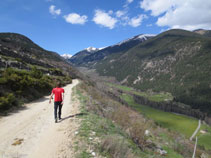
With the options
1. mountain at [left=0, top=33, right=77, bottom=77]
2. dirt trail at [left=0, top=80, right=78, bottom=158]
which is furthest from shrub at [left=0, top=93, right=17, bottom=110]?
mountain at [left=0, top=33, right=77, bottom=77]

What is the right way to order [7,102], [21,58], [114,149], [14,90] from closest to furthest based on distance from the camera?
1. [114,149]
2. [7,102]
3. [14,90]
4. [21,58]

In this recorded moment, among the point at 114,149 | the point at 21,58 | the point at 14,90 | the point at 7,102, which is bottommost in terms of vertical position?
the point at 114,149

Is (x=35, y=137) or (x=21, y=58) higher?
(x=21, y=58)

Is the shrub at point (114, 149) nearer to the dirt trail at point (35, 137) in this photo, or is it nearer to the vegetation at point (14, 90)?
the dirt trail at point (35, 137)

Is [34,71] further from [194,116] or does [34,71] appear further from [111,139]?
[194,116]

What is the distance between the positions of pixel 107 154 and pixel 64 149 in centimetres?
182

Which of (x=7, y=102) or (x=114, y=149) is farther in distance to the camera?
A: (x=7, y=102)

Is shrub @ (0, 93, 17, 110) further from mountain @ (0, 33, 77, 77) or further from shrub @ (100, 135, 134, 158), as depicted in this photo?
mountain @ (0, 33, 77, 77)

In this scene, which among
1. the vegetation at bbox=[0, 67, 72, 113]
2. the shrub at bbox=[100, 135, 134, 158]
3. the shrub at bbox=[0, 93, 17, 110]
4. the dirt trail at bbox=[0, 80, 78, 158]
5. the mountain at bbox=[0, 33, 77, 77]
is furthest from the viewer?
the mountain at bbox=[0, 33, 77, 77]

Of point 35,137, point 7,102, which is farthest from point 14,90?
point 35,137

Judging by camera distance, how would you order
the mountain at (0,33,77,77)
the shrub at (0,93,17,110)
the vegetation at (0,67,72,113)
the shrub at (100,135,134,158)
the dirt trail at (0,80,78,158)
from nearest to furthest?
1. the dirt trail at (0,80,78,158)
2. the shrub at (100,135,134,158)
3. the shrub at (0,93,17,110)
4. the vegetation at (0,67,72,113)
5. the mountain at (0,33,77,77)

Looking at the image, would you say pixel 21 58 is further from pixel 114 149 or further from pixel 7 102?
pixel 114 149

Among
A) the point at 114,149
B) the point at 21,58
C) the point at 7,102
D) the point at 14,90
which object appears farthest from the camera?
the point at 21,58

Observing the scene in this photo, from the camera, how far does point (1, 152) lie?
521 centimetres
